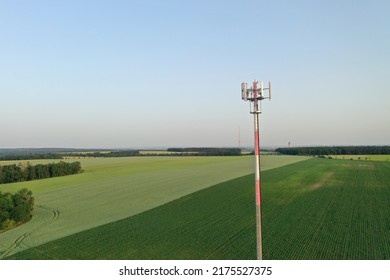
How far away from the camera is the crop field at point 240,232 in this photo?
71.4 feet

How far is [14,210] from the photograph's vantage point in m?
33.0

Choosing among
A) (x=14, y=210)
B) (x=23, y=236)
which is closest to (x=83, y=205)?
(x=14, y=210)

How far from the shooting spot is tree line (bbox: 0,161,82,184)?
243ft

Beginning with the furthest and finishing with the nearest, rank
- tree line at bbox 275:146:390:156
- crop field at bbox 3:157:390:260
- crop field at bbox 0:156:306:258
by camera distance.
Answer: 1. tree line at bbox 275:146:390:156
2. crop field at bbox 0:156:306:258
3. crop field at bbox 3:157:390:260

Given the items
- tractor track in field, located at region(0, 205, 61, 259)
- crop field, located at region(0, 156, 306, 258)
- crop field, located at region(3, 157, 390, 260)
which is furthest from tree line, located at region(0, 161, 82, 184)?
crop field, located at region(3, 157, 390, 260)

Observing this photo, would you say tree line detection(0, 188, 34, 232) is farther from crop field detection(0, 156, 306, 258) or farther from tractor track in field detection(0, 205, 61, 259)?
tractor track in field detection(0, 205, 61, 259)

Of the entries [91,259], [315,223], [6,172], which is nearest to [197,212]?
[315,223]

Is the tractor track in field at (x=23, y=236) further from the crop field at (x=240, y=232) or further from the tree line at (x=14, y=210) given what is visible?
the tree line at (x=14, y=210)

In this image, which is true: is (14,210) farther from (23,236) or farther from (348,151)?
(348,151)

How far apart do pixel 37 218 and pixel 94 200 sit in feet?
31.6

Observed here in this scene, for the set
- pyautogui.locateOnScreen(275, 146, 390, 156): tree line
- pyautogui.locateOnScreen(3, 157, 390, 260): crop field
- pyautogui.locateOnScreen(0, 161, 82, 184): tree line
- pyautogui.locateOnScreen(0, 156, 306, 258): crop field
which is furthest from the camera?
pyautogui.locateOnScreen(275, 146, 390, 156): tree line

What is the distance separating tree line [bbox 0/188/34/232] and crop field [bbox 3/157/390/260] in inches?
388

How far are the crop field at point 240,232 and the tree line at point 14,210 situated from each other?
985 centimetres

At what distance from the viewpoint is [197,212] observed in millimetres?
34750
